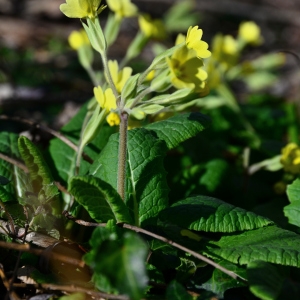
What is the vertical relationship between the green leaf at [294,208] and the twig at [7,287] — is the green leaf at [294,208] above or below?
above

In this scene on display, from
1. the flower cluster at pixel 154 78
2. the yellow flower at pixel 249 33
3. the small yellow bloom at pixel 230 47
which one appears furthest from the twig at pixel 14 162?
the yellow flower at pixel 249 33

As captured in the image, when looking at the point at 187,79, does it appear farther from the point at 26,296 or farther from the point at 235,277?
the point at 26,296

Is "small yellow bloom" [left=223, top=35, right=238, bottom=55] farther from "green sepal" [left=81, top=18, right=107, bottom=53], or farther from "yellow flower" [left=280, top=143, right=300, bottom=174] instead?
"green sepal" [left=81, top=18, right=107, bottom=53]

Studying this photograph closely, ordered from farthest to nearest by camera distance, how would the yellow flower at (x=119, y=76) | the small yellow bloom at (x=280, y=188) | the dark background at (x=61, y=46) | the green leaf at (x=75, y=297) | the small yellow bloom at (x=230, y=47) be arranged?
the dark background at (x=61, y=46), the small yellow bloom at (x=230, y=47), the small yellow bloom at (x=280, y=188), the yellow flower at (x=119, y=76), the green leaf at (x=75, y=297)

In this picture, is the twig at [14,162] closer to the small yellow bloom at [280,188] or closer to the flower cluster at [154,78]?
the flower cluster at [154,78]

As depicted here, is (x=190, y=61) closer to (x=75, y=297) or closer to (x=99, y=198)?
(x=99, y=198)

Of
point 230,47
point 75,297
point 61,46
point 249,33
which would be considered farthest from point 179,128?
point 61,46
